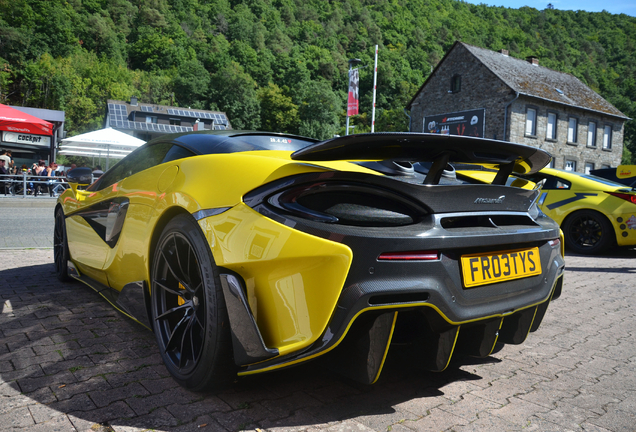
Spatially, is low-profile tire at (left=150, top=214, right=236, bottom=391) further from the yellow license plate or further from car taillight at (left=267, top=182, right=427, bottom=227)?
the yellow license plate

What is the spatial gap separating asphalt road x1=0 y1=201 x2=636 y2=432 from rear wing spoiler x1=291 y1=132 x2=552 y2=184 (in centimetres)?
81

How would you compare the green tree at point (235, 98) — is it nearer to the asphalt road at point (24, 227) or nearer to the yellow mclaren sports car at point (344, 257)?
the asphalt road at point (24, 227)

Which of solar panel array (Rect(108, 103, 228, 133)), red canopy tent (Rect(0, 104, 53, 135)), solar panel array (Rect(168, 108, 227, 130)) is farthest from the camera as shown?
solar panel array (Rect(168, 108, 227, 130))

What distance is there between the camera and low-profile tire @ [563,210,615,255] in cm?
718

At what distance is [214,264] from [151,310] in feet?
2.35

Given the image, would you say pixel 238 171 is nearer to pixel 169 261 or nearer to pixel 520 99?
pixel 169 261

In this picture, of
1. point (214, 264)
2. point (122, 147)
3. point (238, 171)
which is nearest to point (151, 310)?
point (214, 264)

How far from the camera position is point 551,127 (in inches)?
1344

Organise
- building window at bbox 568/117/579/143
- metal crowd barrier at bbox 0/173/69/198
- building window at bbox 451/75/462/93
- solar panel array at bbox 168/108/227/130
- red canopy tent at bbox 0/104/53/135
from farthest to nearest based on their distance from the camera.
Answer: solar panel array at bbox 168/108/227/130
building window at bbox 451/75/462/93
building window at bbox 568/117/579/143
metal crowd barrier at bbox 0/173/69/198
red canopy tent at bbox 0/104/53/135

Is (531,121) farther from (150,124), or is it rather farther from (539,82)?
(150,124)

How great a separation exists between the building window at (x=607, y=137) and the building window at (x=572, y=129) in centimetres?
332

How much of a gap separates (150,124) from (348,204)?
62.0 m

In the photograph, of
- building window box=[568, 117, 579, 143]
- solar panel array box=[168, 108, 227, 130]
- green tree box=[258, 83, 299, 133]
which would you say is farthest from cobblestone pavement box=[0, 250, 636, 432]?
green tree box=[258, 83, 299, 133]

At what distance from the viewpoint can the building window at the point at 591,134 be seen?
36.2 m
